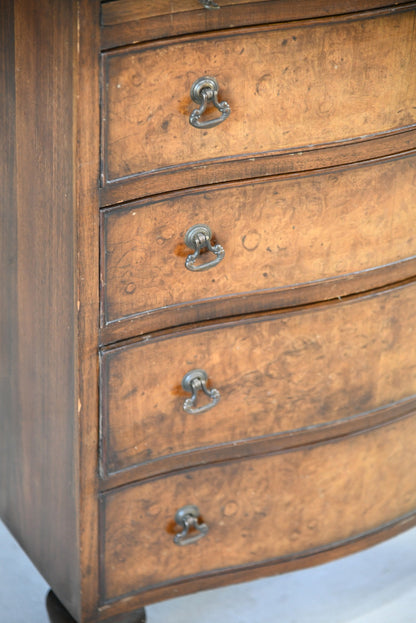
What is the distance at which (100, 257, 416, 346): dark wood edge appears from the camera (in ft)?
4.33

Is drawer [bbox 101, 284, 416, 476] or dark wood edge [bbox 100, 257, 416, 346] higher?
dark wood edge [bbox 100, 257, 416, 346]

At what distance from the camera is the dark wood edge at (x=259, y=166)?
1.24 meters

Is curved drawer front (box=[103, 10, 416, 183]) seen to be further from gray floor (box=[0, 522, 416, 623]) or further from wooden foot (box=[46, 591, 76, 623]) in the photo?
gray floor (box=[0, 522, 416, 623])

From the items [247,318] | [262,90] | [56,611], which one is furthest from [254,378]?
[56,611]

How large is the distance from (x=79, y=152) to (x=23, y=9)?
8.5 inches

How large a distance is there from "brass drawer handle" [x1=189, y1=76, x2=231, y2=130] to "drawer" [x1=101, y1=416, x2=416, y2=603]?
0.53 m

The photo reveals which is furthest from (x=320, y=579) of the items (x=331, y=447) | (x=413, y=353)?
(x=413, y=353)

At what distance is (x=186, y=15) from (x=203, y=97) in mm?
99

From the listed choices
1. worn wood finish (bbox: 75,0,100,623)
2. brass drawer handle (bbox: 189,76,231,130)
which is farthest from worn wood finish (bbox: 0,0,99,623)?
brass drawer handle (bbox: 189,76,231,130)

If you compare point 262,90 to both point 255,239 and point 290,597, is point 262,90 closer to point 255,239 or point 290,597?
point 255,239

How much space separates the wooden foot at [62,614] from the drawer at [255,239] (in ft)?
1.75

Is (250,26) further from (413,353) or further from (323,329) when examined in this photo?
(413,353)

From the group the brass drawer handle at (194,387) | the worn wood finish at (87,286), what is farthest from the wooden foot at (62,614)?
the brass drawer handle at (194,387)

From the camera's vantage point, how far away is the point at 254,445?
1479 mm
